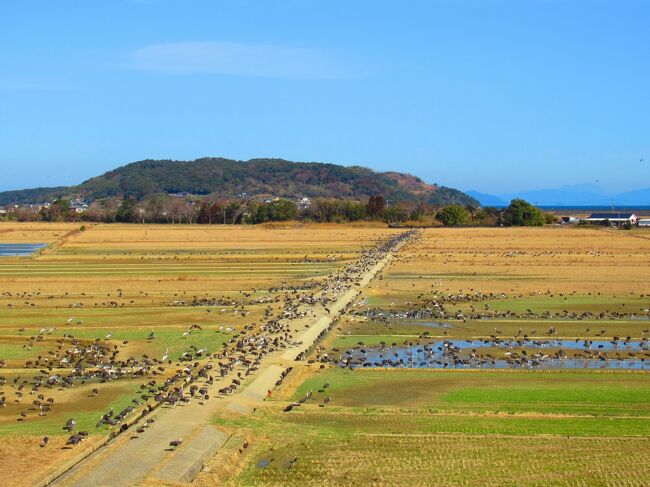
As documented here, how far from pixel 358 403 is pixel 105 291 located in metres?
25.5

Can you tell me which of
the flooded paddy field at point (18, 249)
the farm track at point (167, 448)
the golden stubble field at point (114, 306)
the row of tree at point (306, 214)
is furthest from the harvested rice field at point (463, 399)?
the row of tree at point (306, 214)

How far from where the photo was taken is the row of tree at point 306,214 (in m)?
117

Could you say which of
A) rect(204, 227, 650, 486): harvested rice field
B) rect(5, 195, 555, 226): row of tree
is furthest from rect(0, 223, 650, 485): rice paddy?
rect(5, 195, 555, 226): row of tree

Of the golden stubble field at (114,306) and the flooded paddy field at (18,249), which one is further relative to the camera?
the flooded paddy field at (18,249)

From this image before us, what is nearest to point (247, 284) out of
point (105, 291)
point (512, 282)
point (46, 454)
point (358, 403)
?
point (105, 291)

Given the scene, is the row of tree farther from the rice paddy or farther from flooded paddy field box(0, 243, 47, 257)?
the rice paddy

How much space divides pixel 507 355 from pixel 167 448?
11985 mm

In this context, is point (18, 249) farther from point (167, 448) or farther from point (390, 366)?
point (167, 448)

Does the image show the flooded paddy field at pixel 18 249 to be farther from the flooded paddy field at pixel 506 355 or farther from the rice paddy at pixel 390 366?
the flooded paddy field at pixel 506 355

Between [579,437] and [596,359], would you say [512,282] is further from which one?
[579,437]

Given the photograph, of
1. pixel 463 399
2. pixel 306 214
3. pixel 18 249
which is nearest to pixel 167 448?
pixel 463 399

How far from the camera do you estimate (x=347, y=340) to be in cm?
2806

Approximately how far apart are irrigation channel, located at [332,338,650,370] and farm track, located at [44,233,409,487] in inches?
145

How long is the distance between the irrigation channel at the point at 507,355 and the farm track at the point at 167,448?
12.1 ft
